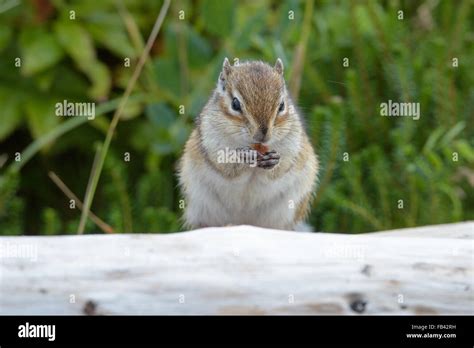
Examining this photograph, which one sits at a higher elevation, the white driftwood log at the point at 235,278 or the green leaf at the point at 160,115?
the green leaf at the point at 160,115

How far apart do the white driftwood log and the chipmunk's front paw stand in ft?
1.43

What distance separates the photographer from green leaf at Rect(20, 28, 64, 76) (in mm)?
4520

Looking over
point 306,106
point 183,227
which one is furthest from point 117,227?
point 306,106

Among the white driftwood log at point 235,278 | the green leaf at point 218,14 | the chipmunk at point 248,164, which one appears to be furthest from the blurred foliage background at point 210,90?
the white driftwood log at point 235,278

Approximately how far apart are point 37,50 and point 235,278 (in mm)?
2531

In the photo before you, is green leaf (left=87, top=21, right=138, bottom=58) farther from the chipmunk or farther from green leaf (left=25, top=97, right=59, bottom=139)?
the chipmunk

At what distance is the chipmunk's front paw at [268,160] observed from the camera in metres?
2.99

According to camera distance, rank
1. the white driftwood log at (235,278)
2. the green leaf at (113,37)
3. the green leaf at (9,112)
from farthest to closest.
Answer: the green leaf at (113,37) < the green leaf at (9,112) < the white driftwood log at (235,278)

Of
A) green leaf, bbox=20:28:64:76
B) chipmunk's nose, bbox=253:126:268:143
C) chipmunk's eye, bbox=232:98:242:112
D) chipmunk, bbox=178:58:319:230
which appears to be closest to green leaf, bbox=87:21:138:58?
green leaf, bbox=20:28:64:76

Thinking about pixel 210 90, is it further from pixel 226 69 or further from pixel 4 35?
pixel 4 35

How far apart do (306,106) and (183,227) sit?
1.53 meters

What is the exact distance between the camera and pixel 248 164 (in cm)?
308

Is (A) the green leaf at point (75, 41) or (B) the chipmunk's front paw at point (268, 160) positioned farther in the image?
(A) the green leaf at point (75, 41)

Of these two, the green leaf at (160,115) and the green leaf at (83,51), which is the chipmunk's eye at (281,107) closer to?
the green leaf at (160,115)
